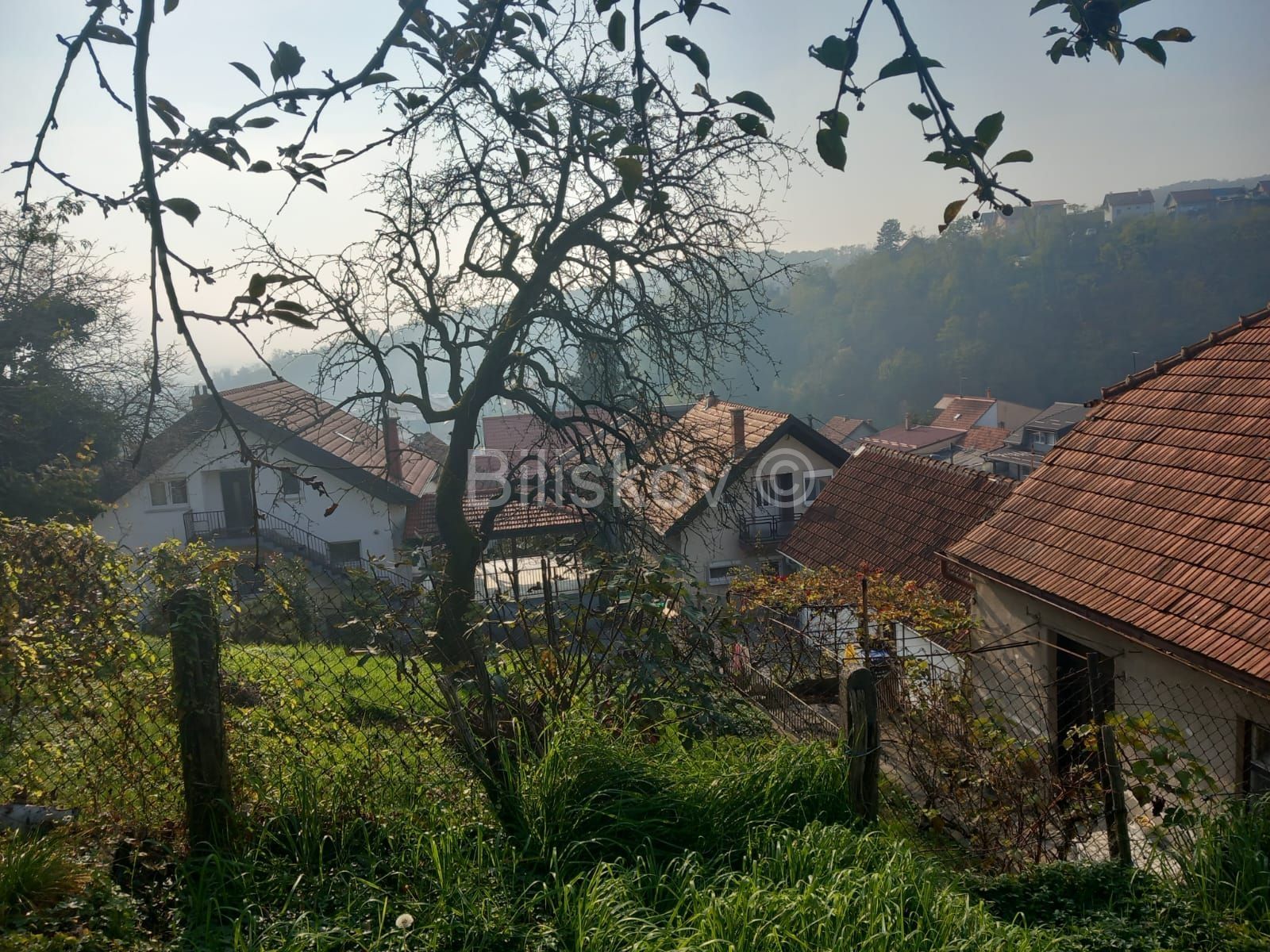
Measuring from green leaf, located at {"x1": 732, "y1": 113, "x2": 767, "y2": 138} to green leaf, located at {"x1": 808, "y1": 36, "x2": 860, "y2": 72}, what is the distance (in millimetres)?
275

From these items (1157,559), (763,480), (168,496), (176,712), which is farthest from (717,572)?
(176,712)

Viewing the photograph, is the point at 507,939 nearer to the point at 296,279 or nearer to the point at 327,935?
the point at 327,935

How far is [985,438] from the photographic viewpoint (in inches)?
2240

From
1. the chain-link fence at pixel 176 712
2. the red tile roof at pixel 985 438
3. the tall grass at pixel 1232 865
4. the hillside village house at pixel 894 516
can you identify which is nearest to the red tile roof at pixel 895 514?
the hillside village house at pixel 894 516

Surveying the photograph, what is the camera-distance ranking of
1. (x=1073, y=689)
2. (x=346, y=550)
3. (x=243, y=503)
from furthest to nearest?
1. (x=243, y=503)
2. (x=346, y=550)
3. (x=1073, y=689)

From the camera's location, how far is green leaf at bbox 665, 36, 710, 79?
6.97ft

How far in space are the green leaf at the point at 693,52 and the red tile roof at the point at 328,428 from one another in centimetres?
169

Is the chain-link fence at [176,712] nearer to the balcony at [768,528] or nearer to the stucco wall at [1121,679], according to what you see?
the stucco wall at [1121,679]

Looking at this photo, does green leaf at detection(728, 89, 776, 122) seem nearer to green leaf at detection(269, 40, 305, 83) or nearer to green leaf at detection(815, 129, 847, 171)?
green leaf at detection(815, 129, 847, 171)

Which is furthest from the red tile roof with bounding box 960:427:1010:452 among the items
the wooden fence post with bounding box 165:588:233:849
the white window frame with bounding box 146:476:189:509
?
the wooden fence post with bounding box 165:588:233:849

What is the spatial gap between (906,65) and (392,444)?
17640 millimetres

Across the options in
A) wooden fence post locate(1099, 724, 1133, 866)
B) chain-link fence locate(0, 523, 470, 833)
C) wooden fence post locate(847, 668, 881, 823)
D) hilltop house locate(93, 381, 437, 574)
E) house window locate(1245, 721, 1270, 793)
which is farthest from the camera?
hilltop house locate(93, 381, 437, 574)

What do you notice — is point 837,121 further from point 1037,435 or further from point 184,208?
point 1037,435

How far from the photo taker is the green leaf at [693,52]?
6.97 ft
